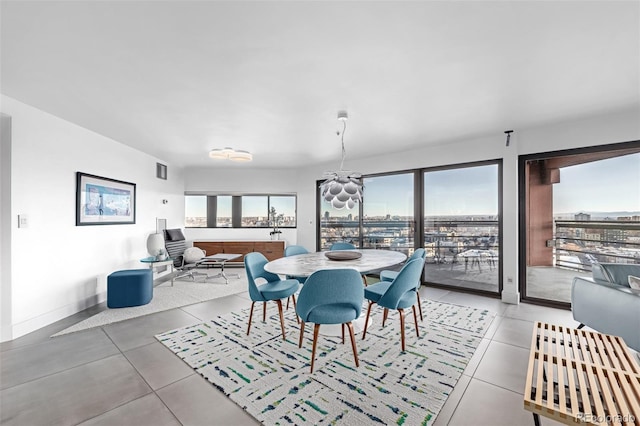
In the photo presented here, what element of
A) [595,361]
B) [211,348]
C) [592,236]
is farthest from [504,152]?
[211,348]

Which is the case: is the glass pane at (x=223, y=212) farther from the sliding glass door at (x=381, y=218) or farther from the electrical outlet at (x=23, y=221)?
the electrical outlet at (x=23, y=221)

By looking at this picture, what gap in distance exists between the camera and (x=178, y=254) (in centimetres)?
609

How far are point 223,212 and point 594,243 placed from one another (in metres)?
7.40

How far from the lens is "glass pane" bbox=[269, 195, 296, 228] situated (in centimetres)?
743

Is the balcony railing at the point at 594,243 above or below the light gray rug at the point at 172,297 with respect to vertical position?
above

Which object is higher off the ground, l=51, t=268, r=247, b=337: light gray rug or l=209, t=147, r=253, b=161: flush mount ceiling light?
l=209, t=147, r=253, b=161: flush mount ceiling light

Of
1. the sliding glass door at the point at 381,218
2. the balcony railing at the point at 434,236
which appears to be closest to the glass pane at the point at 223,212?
the sliding glass door at the point at 381,218

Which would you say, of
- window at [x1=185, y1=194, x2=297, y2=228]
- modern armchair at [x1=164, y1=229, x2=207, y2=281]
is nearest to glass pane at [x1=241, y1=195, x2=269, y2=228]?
window at [x1=185, y1=194, x2=297, y2=228]

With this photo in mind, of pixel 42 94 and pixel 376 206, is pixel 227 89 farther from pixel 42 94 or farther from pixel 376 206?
pixel 376 206

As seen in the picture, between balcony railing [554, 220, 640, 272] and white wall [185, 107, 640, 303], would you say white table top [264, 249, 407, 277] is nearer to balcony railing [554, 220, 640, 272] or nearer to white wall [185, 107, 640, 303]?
white wall [185, 107, 640, 303]

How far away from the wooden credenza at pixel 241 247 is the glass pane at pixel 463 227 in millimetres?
3618

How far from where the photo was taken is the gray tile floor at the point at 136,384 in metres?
1.76

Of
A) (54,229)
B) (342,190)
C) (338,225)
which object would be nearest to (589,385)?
(342,190)

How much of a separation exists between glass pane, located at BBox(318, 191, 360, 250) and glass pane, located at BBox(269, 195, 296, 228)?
1.09m
